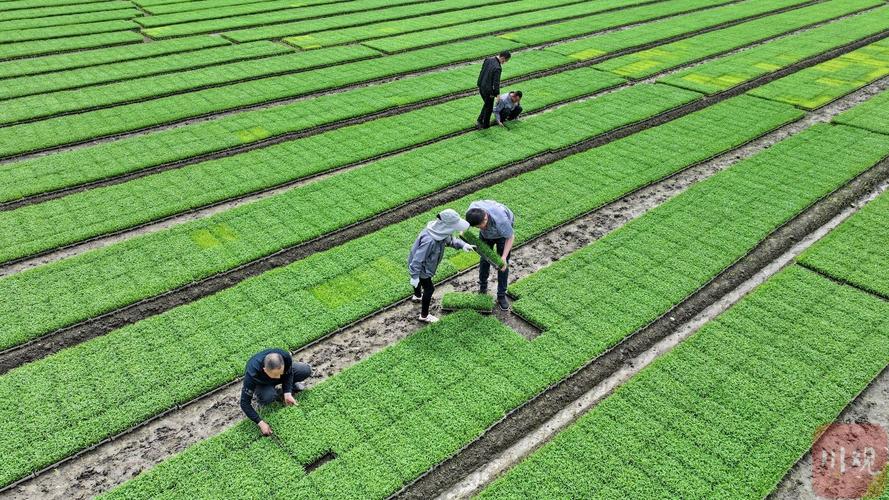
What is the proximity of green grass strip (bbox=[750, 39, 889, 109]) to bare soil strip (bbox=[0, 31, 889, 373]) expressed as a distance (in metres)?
4.52

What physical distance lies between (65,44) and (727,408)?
110 feet

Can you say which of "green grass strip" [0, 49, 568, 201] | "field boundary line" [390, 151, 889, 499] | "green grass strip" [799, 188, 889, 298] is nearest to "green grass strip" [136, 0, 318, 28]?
"green grass strip" [0, 49, 568, 201]

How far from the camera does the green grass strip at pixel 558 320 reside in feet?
24.3

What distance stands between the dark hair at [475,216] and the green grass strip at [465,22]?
857 inches

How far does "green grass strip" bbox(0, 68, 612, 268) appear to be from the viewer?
12.7 m

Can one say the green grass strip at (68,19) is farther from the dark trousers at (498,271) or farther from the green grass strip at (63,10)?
the dark trousers at (498,271)

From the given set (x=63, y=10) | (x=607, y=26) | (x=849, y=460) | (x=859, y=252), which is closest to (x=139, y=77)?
(x=63, y=10)

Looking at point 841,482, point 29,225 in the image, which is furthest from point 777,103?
Result: point 29,225

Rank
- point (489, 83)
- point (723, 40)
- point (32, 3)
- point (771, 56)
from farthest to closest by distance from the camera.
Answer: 1. point (32, 3)
2. point (723, 40)
3. point (771, 56)
4. point (489, 83)

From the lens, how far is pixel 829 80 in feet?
70.2

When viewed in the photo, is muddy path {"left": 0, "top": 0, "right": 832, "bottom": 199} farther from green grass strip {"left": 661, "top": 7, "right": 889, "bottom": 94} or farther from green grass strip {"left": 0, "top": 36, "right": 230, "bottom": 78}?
green grass strip {"left": 0, "top": 36, "right": 230, "bottom": 78}

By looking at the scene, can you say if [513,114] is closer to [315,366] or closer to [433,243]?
[433,243]

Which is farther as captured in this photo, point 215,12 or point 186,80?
point 215,12

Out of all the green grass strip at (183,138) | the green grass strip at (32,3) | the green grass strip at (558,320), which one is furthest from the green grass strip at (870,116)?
the green grass strip at (32,3)
